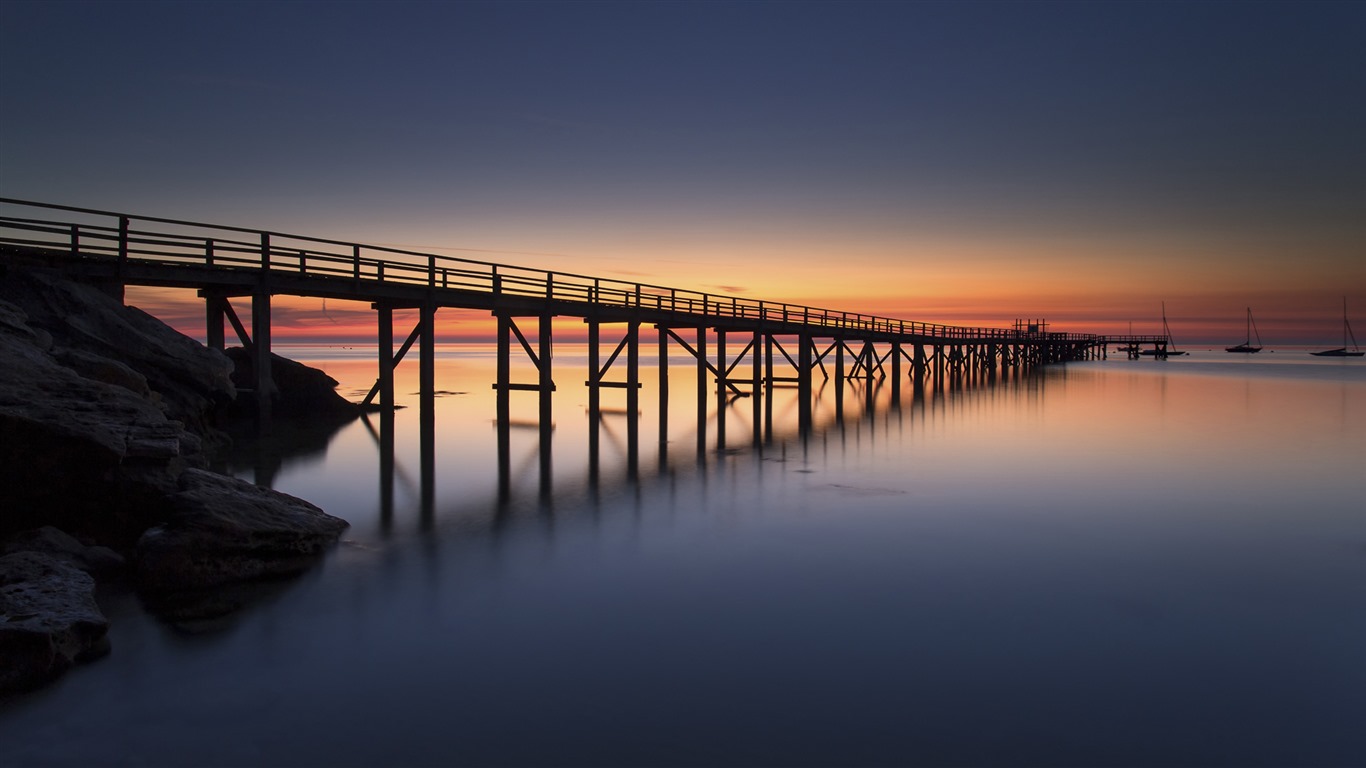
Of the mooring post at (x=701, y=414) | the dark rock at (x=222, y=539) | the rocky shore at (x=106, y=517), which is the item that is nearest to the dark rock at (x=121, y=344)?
the rocky shore at (x=106, y=517)

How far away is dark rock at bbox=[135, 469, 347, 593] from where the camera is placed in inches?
323

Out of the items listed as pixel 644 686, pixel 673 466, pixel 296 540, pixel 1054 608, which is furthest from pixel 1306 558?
pixel 296 540

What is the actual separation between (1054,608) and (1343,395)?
50.5 m

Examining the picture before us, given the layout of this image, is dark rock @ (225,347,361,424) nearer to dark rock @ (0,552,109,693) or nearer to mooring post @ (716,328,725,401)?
mooring post @ (716,328,725,401)

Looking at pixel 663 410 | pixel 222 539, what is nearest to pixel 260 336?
pixel 222 539

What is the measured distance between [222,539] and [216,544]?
0.25ft

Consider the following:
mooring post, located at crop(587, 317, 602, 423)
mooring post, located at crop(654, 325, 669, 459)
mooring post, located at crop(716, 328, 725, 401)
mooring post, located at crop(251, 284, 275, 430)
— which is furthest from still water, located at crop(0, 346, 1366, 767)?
mooring post, located at crop(716, 328, 725, 401)

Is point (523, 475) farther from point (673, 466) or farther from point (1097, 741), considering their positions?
point (1097, 741)

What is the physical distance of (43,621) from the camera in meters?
6.30

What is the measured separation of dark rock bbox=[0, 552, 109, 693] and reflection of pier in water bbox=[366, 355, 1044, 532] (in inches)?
186

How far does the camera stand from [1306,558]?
10703 millimetres

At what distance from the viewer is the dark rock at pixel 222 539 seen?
26.9 feet

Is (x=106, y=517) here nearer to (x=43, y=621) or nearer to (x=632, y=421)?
(x=43, y=621)

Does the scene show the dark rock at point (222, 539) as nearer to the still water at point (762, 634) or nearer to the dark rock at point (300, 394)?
the still water at point (762, 634)
